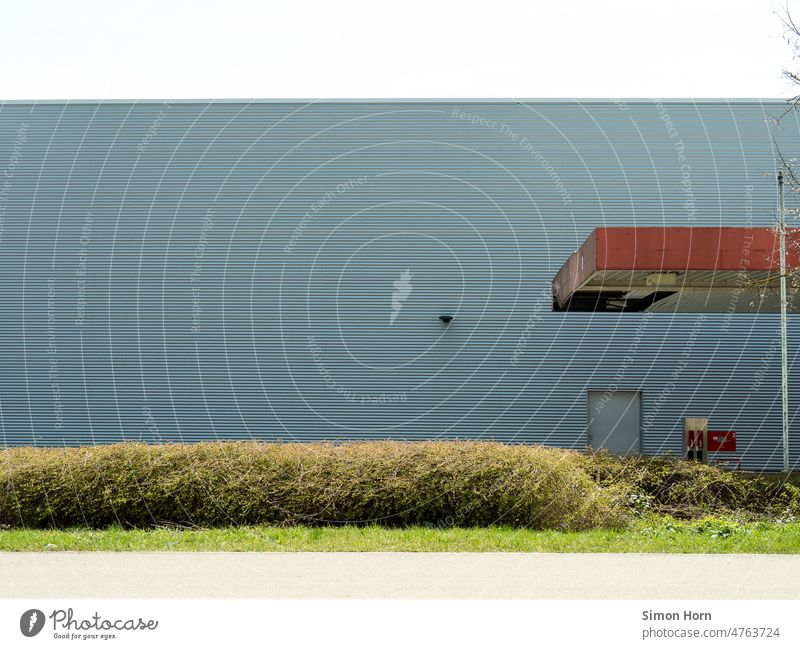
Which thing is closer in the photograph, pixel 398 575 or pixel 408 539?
pixel 398 575

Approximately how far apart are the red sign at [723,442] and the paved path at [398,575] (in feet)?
36.1

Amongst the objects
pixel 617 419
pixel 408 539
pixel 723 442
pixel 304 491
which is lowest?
pixel 723 442

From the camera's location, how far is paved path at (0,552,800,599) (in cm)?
729

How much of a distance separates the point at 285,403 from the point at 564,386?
6.26 metres

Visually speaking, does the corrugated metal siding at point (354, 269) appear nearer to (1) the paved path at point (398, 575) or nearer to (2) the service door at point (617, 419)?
(2) the service door at point (617, 419)

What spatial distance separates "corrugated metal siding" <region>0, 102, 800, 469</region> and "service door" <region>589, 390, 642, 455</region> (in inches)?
9.7

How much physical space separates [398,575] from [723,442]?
1364 cm

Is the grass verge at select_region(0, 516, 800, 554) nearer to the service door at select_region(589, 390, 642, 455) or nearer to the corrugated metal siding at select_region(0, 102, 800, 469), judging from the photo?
the service door at select_region(589, 390, 642, 455)

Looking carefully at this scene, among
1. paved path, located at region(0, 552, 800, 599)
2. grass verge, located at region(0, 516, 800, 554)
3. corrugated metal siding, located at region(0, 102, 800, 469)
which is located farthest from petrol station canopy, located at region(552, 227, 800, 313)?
paved path, located at region(0, 552, 800, 599)

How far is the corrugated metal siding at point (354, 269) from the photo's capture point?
788 inches

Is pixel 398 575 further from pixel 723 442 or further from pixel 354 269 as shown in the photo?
pixel 723 442

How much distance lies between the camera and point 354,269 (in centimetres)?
2058

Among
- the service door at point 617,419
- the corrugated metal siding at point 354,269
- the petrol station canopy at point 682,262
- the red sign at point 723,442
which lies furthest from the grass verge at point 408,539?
the corrugated metal siding at point 354,269

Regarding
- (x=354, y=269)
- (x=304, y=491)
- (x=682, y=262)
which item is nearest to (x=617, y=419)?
(x=354, y=269)
